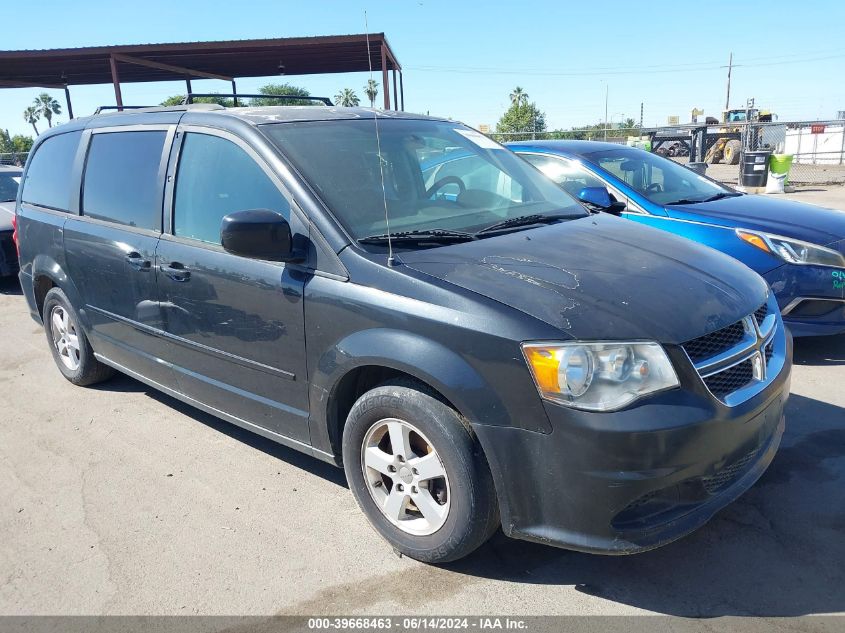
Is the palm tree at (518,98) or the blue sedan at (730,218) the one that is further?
the palm tree at (518,98)

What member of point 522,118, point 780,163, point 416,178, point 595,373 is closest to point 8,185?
point 416,178

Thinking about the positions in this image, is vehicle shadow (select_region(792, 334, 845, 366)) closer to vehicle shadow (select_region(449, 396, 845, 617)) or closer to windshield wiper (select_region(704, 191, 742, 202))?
windshield wiper (select_region(704, 191, 742, 202))

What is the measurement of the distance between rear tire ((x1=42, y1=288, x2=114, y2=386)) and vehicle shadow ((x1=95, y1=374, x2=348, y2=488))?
15 centimetres

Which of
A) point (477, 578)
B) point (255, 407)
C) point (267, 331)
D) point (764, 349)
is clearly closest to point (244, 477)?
point (255, 407)

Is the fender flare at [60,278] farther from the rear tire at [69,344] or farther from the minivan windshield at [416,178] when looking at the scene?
the minivan windshield at [416,178]

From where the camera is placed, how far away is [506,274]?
2672 mm

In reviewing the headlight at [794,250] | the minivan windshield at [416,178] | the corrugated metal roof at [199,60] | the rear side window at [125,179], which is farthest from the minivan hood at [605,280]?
the corrugated metal roof at [199,60]

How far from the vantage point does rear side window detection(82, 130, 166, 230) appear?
152 inches

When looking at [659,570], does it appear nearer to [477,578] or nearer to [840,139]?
[477,578]

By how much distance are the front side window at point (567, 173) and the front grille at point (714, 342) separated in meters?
3.33

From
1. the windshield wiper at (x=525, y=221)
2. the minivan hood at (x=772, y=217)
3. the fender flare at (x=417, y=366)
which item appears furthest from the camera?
the minivan hood at (x=772, y=217)

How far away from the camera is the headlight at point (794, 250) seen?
4895 mm

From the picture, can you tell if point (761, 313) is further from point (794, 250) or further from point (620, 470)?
point (794, 250)

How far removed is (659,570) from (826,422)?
1960 millimetres
